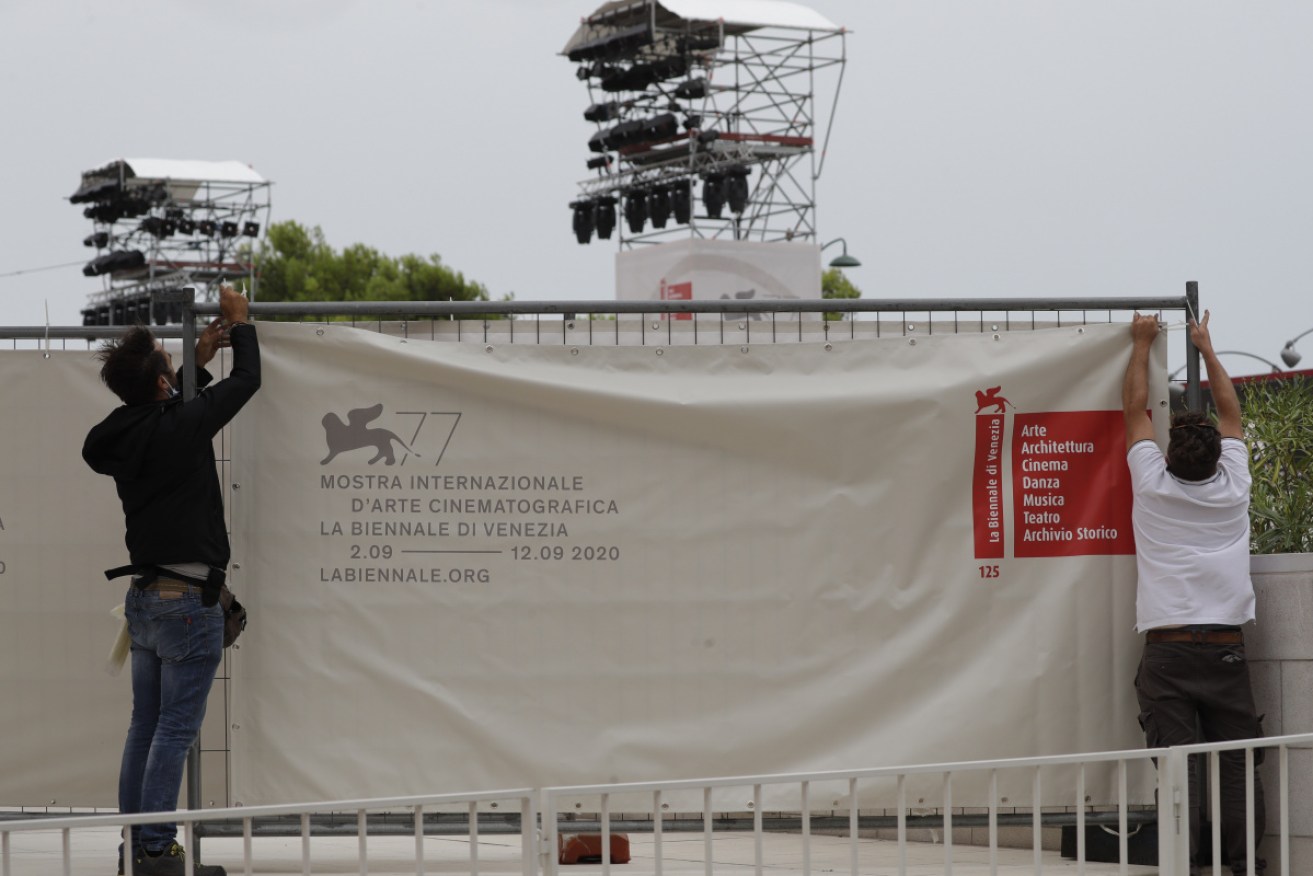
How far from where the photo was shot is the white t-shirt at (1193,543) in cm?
665

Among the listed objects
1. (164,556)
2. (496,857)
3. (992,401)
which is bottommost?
(496,857)

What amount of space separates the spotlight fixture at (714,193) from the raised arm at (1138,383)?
3609 centimetres

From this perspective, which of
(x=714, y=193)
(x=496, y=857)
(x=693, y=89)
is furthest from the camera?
(x=693, y=89)

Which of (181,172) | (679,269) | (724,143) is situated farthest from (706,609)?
(181,172)

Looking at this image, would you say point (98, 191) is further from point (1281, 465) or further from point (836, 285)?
point (1281, 465)

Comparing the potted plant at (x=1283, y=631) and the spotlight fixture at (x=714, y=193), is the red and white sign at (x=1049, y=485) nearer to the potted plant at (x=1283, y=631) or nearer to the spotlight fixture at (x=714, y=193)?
the potted plant at (x=1283, y=631)

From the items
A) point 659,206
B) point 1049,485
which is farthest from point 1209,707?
point 659,206

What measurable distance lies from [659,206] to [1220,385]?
127 ft

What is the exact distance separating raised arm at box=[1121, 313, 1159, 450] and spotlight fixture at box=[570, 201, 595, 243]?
41.2m

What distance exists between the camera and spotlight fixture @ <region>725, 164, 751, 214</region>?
42.4 metres

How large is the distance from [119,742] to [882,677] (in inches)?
120

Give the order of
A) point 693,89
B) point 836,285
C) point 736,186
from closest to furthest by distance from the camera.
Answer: point 736,186, point 693,89, point 836,285

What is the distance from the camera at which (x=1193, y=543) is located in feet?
21.9

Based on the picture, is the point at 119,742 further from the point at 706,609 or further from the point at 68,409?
the point at 706,609
